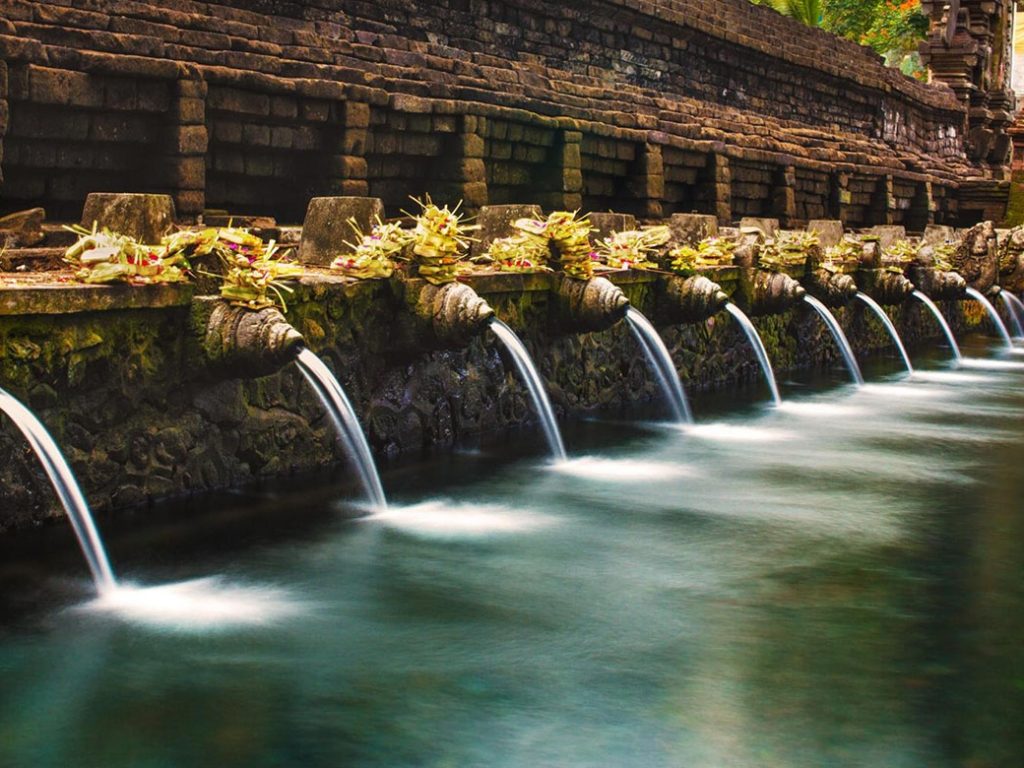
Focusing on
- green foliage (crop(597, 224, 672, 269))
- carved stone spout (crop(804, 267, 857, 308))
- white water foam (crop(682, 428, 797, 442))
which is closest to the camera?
white water foam (crop(682, 428, 797, 442))

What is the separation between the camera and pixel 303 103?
11648 mm

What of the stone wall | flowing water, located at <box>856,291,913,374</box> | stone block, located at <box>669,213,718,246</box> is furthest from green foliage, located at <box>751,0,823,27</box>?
the stone wall

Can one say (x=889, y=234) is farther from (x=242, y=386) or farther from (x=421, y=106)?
(x=242, y=386)

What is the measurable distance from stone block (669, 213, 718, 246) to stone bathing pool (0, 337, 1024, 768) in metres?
3.75

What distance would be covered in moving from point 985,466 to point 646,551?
11.1 feet

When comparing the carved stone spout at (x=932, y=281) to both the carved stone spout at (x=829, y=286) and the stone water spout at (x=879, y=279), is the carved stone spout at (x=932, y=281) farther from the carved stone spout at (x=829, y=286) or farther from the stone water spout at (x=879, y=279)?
the carved stone spout at (x=829, y=286)

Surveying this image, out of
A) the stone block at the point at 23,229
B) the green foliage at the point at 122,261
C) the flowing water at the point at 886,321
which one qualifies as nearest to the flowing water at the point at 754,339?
the flowing water at the point at 886,321

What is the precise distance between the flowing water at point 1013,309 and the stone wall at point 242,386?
10705 millimetres

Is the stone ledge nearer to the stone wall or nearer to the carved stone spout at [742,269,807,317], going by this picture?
the stone wall

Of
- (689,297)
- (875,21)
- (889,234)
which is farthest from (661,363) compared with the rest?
(875,21)

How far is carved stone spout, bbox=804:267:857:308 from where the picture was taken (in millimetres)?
13328

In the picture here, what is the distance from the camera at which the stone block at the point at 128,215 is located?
6836 mm

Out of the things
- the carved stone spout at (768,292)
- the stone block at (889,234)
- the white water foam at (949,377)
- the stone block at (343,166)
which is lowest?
the white water foam at (949,377)

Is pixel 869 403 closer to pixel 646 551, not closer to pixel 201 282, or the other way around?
pixel 646 551
